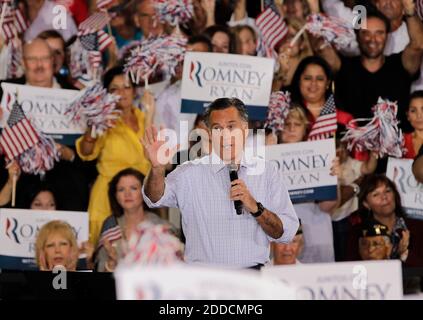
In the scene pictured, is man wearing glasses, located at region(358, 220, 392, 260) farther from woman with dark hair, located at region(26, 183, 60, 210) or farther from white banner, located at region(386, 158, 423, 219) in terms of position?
woman with dark hair, located at region(26, 183, 60, 210)

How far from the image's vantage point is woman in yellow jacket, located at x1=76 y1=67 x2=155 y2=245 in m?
7.27

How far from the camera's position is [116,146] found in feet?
23.9

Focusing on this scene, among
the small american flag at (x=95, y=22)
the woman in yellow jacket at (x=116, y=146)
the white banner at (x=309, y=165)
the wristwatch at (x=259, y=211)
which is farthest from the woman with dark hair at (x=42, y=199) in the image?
the wristwatch at (x=259, y=211)

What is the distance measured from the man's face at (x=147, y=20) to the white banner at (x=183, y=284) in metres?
5.15

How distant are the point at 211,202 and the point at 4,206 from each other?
295cm

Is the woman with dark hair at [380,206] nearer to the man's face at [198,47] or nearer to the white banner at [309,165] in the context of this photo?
the white banner at [309,165]

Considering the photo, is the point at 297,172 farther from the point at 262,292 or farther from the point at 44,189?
the point at 262,292

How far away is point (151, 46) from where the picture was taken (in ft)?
24.1

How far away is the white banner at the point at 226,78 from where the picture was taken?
286 inches

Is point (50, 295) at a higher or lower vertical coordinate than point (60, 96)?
lower
